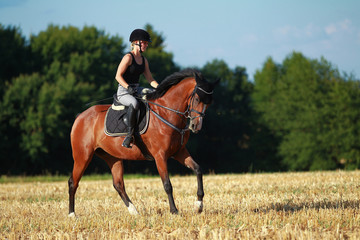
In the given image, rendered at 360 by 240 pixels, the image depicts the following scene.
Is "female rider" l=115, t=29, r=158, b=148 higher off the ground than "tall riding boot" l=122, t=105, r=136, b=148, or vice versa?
"female rider" l=115, t=29, r=158, b=148

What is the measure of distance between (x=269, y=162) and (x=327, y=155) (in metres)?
8.92

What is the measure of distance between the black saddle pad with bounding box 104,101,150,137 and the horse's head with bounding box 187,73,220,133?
3.75 feet

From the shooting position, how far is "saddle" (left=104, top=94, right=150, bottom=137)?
28.6 feet

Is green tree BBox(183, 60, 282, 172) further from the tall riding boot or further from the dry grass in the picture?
the tall riding boot

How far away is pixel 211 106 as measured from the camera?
176 feet

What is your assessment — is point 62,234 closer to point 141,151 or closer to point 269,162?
point 141,151

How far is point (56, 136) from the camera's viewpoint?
121 feet

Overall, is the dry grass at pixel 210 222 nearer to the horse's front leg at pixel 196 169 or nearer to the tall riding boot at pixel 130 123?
the horse's front leg at pixel 196 169

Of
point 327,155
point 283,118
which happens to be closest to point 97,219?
point 327,155

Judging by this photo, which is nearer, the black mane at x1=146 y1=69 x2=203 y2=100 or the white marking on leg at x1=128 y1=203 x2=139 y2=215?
the black mane at x1=146 y1=69 x2=203 y2=100

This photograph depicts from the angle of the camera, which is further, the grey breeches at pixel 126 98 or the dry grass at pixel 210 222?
the grey breeches at pixel 126 98

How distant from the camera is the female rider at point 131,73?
28.3 ft

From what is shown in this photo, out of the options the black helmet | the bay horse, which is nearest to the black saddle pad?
the bay horse

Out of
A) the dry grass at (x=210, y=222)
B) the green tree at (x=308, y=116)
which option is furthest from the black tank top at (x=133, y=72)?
the green tree at (x=308, y=116)
